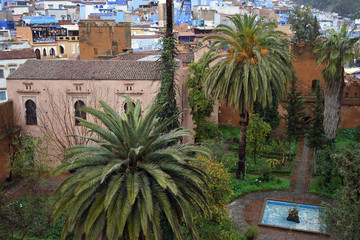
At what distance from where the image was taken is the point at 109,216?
1009 cm

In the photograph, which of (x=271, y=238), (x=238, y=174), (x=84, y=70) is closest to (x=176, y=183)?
(x=271, y=238)

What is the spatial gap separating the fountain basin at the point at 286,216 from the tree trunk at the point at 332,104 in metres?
7.24

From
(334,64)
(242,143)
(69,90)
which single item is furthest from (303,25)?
(69,90)

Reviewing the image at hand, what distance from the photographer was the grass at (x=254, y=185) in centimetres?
2077

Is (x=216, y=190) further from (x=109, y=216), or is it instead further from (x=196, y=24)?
(x=196, y=24)

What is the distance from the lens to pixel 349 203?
517 inches

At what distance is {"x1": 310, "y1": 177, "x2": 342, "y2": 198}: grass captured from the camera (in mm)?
20266

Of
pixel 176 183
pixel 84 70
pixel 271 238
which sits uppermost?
pixel 84 70

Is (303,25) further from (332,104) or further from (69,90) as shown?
(69,90)

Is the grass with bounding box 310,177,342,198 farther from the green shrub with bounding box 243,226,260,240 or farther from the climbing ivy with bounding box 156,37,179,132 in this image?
the climbing ivy with bounding box 156,37,179,132

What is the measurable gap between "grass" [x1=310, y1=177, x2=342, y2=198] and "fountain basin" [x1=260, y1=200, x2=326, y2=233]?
1458 mm

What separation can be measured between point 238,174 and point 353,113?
1282 cm

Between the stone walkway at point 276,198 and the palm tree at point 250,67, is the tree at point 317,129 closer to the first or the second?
the stone walkway at point 276,198

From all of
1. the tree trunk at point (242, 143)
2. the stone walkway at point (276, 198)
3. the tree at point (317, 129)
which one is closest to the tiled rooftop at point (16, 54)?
the tree trunk at point (242, 143)
